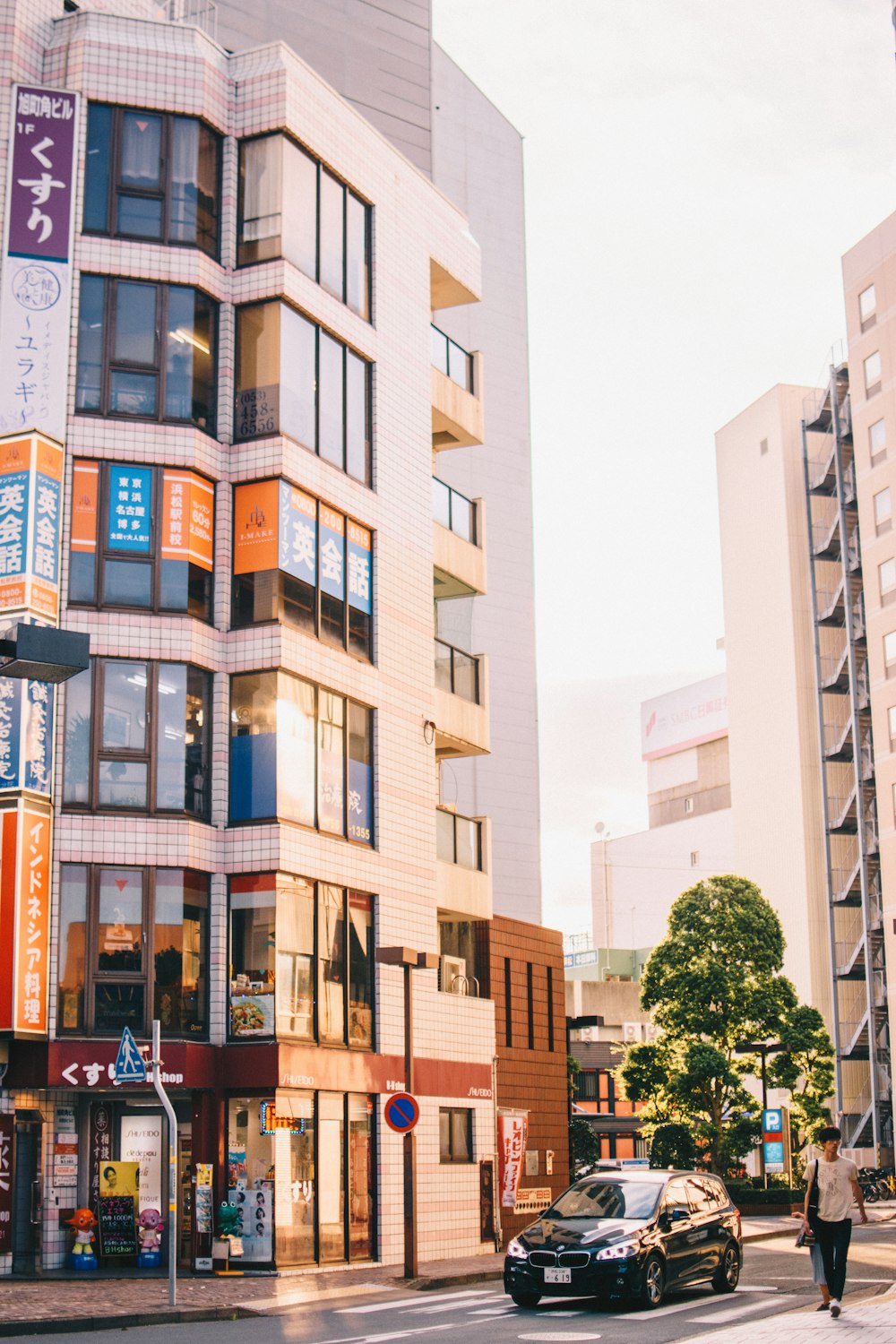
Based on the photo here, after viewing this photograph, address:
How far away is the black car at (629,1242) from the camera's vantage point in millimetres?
17125

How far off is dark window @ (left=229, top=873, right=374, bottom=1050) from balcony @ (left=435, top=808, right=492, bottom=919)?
4317 millimetres

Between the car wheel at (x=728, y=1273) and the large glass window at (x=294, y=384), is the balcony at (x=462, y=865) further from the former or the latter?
the car wheel at (x=728, y=1273)

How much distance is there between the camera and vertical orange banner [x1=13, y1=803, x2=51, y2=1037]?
2358cm

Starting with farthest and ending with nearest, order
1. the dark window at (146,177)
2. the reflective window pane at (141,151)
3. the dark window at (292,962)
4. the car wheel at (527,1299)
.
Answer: the reflective window pane at (141,151) < the dark window at (146,177) < the dark window at (292,962) < the car wheel at (527,1299)

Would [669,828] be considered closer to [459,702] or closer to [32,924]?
[459,702]

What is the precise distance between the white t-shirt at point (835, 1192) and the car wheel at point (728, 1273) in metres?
4.76

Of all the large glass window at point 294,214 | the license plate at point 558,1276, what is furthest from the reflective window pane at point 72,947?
the large glass window at point 294,214

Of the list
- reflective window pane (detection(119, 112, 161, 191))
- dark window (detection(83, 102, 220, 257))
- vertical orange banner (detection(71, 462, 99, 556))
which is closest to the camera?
vertical orange banner (detection(71, 462, 99, 556))

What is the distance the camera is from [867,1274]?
72.3ft

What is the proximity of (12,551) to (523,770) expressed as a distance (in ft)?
116

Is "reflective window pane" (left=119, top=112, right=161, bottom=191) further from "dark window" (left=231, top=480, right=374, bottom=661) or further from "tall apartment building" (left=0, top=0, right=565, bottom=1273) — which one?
"dark window" (left=231, top=480, right=374, bottom=661)

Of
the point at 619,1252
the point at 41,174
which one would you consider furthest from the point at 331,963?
the point at 41,174

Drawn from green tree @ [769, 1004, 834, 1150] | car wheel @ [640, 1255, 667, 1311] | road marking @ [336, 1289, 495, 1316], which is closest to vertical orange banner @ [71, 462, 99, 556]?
road marking @ [336, 1289, 495, 1316]

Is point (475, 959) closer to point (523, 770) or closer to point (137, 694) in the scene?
point (137, 694)
